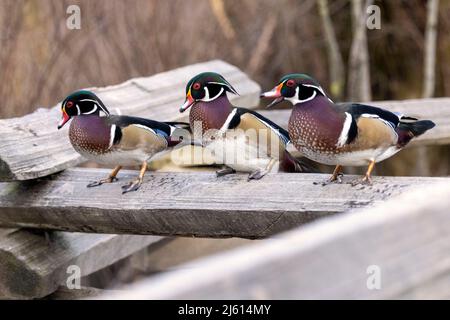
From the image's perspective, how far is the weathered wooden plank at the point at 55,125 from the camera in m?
2.89

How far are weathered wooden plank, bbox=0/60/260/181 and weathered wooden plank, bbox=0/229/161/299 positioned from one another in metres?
0.37

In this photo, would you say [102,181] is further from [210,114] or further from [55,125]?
[210,114]

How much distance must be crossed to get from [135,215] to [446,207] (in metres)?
1.64

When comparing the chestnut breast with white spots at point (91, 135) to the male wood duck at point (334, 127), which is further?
the chestnut breast with white spots at point (91, 135)

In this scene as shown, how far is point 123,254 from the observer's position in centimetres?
374

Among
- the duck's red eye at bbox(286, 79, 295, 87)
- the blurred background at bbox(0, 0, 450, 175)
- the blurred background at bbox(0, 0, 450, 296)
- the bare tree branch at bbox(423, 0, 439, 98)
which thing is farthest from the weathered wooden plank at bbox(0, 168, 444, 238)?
the bare tree branch at bbox(423, 0, 439, 98)

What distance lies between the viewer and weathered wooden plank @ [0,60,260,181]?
2.89m

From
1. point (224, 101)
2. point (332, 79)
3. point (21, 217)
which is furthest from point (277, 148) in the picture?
point (332, 79)

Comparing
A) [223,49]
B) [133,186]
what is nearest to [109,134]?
[133,186]

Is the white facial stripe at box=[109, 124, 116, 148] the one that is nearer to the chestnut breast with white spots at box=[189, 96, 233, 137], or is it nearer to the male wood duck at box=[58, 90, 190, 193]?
the male wood duck at box=[58, 90, 190, 193]

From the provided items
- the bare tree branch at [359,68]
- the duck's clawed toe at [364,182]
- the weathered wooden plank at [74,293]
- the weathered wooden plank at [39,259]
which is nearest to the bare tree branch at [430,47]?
the bare tree branch at [359,68]

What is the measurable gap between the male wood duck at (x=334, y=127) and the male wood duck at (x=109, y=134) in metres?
0.47

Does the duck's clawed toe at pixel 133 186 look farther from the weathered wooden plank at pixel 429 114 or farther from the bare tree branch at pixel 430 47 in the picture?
the bare tree branch at pixel 430 47

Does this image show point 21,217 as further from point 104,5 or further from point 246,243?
point 104,5
